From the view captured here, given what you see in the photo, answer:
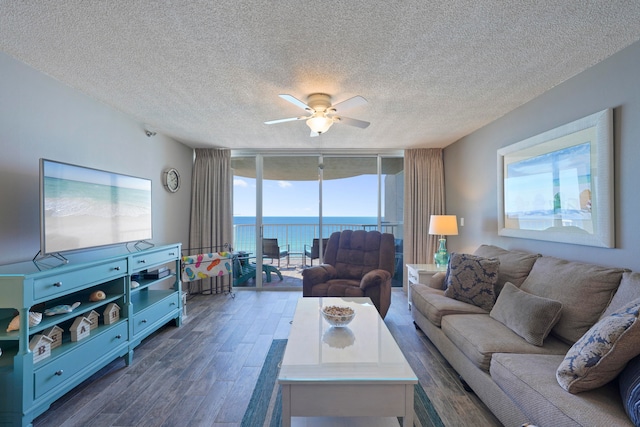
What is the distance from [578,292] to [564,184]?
949 millimetres

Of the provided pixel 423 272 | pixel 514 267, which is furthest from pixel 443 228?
pixel 514 267

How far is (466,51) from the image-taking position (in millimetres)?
1862

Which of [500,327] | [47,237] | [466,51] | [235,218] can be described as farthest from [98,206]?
[500,327]

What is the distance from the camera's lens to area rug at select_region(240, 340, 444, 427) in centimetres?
169

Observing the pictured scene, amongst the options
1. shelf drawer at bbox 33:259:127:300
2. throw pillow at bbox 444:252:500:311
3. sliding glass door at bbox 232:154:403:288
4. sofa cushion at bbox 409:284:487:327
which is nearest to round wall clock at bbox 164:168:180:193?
sliding glass door at bbox 232:154:403:288

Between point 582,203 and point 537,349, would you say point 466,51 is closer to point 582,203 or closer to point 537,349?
point 582,203

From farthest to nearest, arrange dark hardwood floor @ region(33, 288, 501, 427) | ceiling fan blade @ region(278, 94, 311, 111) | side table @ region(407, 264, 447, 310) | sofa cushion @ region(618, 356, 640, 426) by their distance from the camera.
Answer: side table @ region(407, 264, 447, 310), ceiling fan blade @ region(278, 94, 311, 111), dark hardwood floor @ region(33, 288, 501, 427), sofa cushion @ region(618, 356, 640, 426)

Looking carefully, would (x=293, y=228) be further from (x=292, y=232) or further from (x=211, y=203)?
(x=211, y=203)

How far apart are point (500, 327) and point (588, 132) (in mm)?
1607

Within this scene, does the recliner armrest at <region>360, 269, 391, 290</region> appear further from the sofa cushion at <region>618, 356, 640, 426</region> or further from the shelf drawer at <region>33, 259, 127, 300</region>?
the shelf drawer at <region>33, 259, 127, 300</region>

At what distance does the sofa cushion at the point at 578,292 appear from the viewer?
1721 mm

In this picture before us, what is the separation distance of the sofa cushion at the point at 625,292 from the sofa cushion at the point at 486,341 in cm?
37

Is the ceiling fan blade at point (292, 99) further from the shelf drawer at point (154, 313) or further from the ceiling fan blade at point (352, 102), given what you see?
the shelf drawer at point (154, 313)

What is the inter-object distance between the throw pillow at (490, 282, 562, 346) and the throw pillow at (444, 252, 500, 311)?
0.33m
